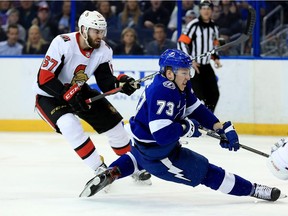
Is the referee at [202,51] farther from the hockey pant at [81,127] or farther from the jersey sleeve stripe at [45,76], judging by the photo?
the jersey sleeve stripe at [45,76]

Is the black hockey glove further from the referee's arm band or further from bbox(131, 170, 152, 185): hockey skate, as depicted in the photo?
the referee's arm band

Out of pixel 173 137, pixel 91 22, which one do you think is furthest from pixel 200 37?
pixel 173 137

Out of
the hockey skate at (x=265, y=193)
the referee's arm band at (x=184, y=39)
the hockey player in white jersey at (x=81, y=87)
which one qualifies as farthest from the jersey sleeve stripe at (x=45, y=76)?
the referee's arm band at (x=184, y=39)

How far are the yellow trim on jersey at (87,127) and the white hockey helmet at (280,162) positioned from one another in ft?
12.4

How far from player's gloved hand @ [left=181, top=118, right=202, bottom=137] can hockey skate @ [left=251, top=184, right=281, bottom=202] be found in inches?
18.2

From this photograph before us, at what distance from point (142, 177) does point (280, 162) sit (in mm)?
1213

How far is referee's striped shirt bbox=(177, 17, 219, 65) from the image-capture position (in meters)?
7.58

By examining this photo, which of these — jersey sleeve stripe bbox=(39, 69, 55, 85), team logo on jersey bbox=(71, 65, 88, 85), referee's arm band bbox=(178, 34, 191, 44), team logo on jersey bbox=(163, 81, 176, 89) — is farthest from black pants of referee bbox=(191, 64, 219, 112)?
team logo on jersey bbox=(163, 81, 176, 89)

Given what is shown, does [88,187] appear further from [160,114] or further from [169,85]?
[169,85]

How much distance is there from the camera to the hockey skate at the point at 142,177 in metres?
4.97

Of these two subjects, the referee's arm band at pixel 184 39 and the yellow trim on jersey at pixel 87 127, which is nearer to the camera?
the referee's arm band at pixel 184 39

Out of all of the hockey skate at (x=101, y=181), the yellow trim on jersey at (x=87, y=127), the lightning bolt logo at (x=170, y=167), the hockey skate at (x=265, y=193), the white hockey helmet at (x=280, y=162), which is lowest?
the yellow trim on jersey at (x=87, y=127)

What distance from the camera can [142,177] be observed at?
5.00 metres

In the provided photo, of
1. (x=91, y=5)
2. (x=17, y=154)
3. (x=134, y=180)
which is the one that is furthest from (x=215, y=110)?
(x=134, y=180)
